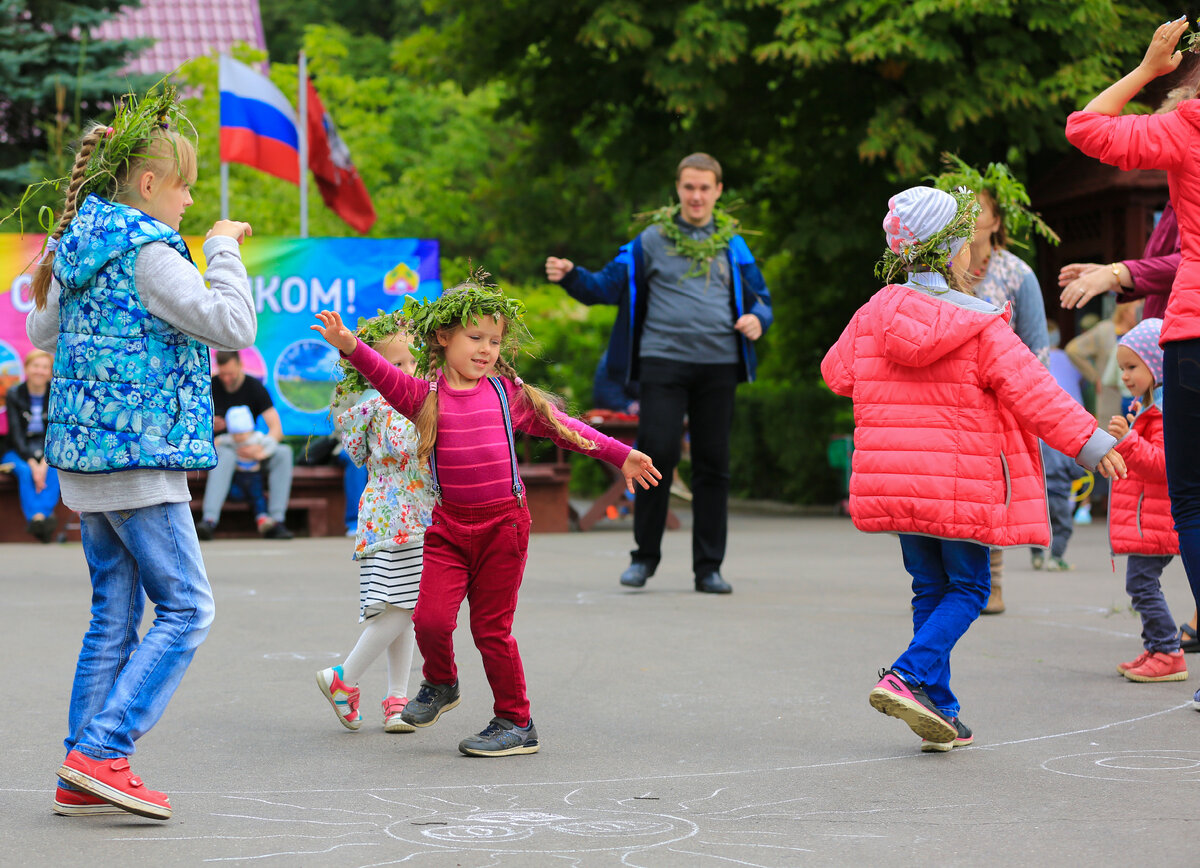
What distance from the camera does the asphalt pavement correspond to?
377 cm

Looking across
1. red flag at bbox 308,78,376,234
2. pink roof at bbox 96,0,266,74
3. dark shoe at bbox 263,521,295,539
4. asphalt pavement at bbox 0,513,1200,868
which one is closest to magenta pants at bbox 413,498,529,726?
asphalt pavement at bbox 0,513,1200,868

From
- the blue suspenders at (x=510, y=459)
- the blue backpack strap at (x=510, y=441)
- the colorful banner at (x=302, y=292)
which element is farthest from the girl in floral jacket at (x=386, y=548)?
the colorful banner at (x=302, y=292)

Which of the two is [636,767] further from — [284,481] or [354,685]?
[284,481]

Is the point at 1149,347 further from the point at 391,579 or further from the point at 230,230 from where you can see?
the point at 230,230

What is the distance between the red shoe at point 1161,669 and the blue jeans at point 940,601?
1397mm

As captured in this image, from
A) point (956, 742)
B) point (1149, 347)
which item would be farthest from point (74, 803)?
point (1149, 347)

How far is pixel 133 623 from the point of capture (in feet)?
13.7

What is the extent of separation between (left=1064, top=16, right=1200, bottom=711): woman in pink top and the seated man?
8835 mm

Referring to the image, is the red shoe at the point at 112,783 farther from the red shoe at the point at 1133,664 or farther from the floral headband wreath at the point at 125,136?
the red shoe at the point at 1133,664

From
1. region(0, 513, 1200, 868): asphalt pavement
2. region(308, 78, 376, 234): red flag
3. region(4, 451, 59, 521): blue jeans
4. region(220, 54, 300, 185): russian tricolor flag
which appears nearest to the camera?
region(0, 513, 1200, 868): asphalt pavement

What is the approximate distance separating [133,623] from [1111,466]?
9.26 ft

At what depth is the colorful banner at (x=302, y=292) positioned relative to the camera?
44.8ft

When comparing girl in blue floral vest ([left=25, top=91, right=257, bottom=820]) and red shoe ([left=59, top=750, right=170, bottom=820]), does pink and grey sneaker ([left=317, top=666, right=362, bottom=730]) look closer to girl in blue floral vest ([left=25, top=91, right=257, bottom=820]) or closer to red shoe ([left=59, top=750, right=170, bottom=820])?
girl in blue floral vest ([left=25, top=91, right=257, bottom=820])

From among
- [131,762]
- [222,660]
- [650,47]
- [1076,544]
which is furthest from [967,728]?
[650,47]
